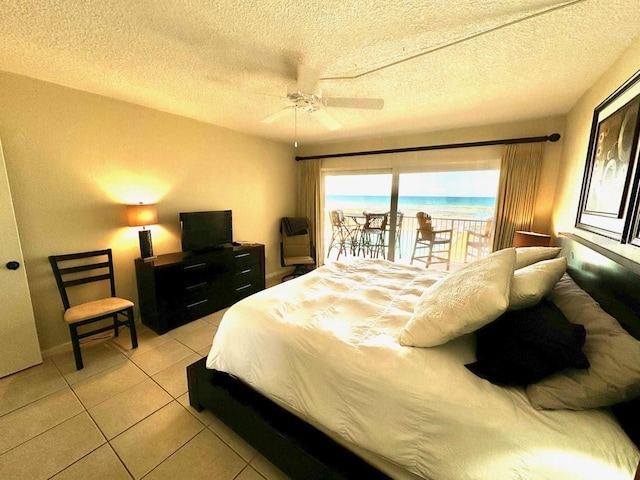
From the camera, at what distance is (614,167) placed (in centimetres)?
155

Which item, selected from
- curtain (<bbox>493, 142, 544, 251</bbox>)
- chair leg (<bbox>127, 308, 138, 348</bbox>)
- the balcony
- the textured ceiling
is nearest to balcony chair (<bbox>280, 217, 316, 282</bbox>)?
the balcony

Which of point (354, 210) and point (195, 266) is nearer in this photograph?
point (195, 266)

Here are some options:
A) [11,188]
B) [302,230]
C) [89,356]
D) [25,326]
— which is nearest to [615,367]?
[89,356]

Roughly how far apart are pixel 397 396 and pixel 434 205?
151 inches

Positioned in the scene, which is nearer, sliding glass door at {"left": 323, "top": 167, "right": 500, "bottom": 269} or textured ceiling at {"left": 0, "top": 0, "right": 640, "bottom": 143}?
textured ceiling at {"left": 0, "top": 0, "right": 640, "bottom": 143}

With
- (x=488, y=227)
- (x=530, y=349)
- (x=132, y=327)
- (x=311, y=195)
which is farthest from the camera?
(x=311, y=195)

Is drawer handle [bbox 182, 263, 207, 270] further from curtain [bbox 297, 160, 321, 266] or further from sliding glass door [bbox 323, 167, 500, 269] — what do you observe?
sliding glass door [bbox 323, 167, 500, 269]

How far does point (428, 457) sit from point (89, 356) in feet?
A: 9.21

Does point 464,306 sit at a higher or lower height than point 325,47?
lower

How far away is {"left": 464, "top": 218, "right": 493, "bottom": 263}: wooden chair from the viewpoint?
3.50 m

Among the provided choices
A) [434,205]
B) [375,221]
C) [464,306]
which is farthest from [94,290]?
[434,205]

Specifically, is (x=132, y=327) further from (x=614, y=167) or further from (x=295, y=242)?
(x=614, y=167)

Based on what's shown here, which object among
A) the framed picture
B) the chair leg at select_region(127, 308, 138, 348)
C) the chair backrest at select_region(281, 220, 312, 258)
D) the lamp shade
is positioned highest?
the framed picture

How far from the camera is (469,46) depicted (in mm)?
1582
